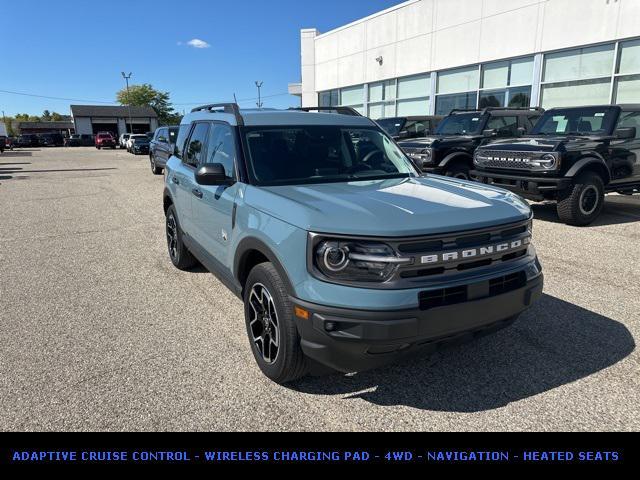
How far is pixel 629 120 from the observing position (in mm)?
8281

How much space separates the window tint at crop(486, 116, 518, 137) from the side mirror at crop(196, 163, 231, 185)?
8.61 metres

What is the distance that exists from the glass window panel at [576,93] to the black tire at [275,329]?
14316 millimetres

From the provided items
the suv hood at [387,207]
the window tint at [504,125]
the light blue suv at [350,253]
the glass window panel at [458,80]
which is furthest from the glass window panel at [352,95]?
the suv hood at [387,207]

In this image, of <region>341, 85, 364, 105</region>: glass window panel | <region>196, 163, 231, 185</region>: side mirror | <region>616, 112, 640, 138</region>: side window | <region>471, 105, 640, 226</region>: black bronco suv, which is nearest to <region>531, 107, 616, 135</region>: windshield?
<region>471, 105, 640, 226</region>: black bronco suv

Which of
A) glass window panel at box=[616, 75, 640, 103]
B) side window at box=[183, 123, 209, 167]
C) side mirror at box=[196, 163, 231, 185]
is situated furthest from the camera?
glass window panel at box=[616, 75, 640, 103]

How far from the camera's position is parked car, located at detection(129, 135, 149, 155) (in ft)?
114

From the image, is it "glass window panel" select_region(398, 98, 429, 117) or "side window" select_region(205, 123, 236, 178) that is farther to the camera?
"glass window panel" select_region(398, 98, 429, 117)

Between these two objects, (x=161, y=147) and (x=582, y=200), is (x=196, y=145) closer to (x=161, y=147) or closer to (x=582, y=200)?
(x=582, y=200)

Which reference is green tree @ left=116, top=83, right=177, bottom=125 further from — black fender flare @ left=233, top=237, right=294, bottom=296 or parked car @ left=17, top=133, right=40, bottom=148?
black fender flare @ left=233, top=237, right=294, bottom=296

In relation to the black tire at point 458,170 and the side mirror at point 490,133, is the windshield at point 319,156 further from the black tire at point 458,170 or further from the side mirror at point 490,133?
the side mirror at point 490,133

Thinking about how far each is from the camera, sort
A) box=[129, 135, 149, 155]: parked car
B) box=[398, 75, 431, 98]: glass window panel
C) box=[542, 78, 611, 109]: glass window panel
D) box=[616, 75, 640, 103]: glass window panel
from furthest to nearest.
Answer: box=[129, 135, 149, 155]: parked car, box=[398, 75, 431, 98]: glass window panel, box=[542, 78, 611, 109]: glass window panel, box=[616, 75, 640, 103]: glass window panel

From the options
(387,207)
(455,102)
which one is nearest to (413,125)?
(455,102)

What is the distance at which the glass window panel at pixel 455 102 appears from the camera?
1792cm
